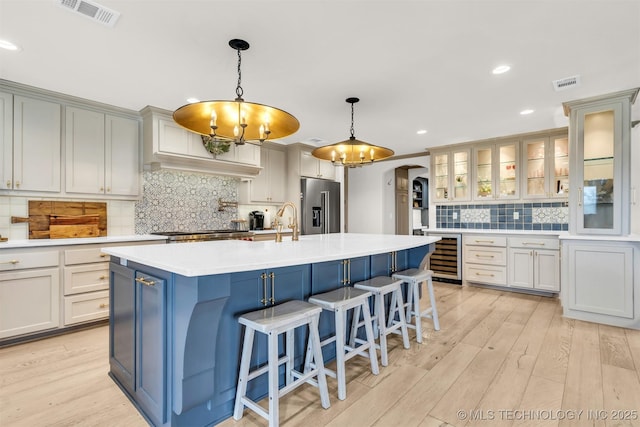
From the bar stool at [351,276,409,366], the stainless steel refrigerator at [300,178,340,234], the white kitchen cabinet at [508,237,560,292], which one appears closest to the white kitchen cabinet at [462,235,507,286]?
the white kitchen cabinet at [508,237,560,292]

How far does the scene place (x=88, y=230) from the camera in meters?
3.49

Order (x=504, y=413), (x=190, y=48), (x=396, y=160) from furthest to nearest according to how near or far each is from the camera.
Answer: (x=396, y=160) < (x=190, y=48) < (x=504, y=413)

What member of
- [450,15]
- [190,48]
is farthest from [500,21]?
[190,48]

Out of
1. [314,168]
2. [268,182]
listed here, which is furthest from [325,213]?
[268,182]

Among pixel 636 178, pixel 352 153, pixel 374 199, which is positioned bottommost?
pixel 374 199

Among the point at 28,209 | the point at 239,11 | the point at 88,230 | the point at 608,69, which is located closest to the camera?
the point at 239,11

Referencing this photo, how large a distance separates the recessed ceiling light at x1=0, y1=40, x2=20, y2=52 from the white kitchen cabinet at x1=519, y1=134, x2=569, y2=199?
583 cm

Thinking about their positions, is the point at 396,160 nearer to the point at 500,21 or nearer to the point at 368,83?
the point at 368,83

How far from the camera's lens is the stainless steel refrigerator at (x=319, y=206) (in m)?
5.48

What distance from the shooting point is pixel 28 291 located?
279 cm

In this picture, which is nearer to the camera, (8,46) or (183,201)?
(8,46)

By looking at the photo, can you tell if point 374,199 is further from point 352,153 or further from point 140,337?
point 140,337

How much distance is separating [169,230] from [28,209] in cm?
140

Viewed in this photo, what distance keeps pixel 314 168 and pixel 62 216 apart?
3599mm
